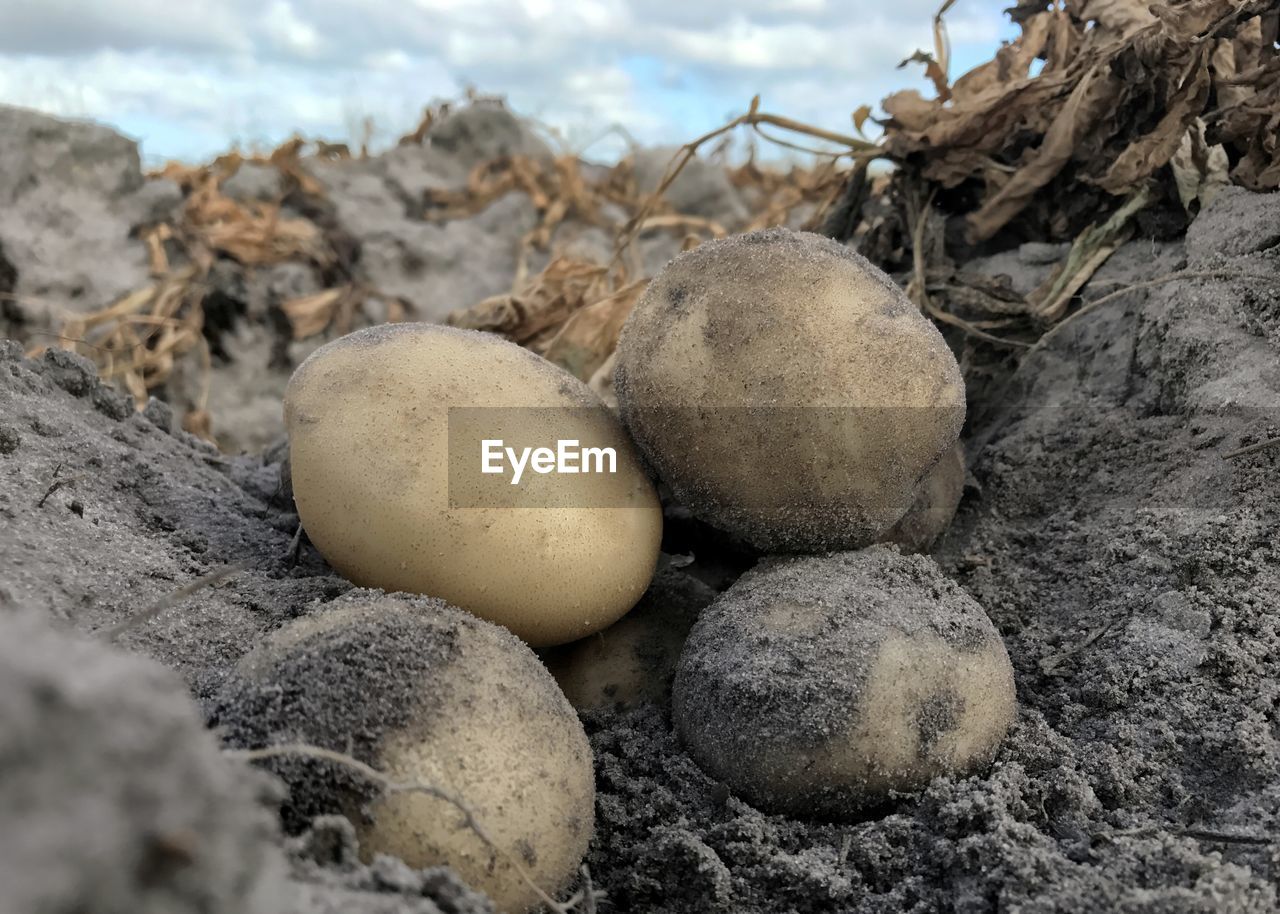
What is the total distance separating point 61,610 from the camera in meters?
1.17

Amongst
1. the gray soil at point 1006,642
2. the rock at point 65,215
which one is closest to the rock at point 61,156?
the rock at point 65,215

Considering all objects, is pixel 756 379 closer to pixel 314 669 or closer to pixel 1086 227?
pixel 314 669

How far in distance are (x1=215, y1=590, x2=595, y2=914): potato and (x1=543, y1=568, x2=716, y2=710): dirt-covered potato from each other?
374 mm

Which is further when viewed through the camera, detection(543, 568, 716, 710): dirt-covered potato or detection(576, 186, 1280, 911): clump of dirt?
detection(543, 568, 716, 710): dirt-covered potato

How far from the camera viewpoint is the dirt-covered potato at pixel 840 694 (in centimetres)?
122

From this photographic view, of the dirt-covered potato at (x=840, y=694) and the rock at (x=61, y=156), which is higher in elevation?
the rock at (x=61, y=156)

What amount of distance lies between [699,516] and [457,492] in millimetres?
372

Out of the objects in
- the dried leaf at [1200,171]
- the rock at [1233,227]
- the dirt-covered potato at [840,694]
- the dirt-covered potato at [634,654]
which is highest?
the dried leaf at [1200,171]

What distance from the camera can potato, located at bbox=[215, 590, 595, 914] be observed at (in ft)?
3.16

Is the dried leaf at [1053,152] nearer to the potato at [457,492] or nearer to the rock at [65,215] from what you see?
the potato at [457,492]

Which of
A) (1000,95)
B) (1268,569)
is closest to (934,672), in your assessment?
(1268,569)

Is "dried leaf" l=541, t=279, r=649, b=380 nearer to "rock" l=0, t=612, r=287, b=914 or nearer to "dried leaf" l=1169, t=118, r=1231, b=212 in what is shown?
"dried leaf" l=1169, t=118, r=1231, b=212

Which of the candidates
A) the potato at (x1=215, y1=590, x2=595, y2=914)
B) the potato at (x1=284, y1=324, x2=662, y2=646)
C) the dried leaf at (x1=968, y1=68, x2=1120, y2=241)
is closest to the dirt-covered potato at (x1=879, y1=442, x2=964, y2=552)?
the potato at (x1=284, y1=324, x2=662, y2=646)

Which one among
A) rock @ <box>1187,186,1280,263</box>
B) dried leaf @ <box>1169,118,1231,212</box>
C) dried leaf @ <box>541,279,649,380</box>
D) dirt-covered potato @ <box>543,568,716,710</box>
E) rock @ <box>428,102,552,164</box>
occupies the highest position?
rock @ <box>428,102,552,164</box>
